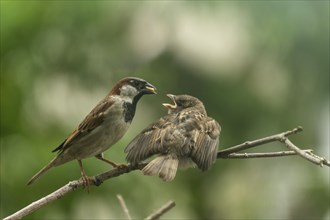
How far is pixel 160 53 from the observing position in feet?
25.3

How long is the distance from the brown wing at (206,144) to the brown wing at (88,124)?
0.45 metres

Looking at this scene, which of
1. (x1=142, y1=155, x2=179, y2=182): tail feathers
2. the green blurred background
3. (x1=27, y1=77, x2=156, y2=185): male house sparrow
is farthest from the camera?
the green blurred background

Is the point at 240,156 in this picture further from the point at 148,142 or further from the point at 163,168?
the point at 148,142

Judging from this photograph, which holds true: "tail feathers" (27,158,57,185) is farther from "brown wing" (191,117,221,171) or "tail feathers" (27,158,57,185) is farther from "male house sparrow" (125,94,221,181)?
"brown wing" (191,117,221,171)

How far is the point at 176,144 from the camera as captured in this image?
10.4ft

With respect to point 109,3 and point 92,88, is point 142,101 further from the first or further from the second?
point 109,3

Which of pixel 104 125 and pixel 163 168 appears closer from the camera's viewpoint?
pixel 163 168

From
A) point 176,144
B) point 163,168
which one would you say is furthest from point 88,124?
point 163,168

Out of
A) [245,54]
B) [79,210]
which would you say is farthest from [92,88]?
[245,54]

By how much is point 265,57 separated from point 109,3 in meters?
1.90

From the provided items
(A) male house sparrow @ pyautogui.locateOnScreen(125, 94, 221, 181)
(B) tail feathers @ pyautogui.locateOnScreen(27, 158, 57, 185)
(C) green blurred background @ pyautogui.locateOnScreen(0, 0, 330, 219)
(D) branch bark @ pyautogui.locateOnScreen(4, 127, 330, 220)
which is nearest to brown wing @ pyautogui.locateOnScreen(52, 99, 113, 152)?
(B) tail feathers @ pyautogui.locateOnScreen(27, 158, 57, 185)

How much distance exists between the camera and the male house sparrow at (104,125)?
3.21m

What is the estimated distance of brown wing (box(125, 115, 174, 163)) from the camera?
9.70 feet

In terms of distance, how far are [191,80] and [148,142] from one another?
4528 millimetres
